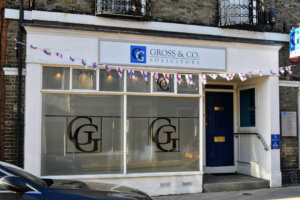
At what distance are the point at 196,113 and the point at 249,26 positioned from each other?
9.09ft

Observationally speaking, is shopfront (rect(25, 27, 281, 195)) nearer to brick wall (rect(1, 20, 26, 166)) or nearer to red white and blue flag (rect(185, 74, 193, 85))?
red white and blue flag (rect(185, 74, 193, 85))

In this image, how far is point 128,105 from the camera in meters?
8.65

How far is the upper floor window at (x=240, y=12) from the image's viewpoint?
9500mm

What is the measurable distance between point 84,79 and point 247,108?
16.7 ft

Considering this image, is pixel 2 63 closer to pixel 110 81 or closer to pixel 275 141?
pixel 110 81

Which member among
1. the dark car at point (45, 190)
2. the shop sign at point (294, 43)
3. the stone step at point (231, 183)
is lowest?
the stone step at point (231, 183)

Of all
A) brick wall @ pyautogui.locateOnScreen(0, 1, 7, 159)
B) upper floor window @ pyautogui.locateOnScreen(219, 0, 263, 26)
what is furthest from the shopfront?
upper floor window @ pyautogui.locateOnScreen(219, 0, 263, 26)

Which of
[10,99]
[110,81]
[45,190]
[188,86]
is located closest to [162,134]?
[188,86]

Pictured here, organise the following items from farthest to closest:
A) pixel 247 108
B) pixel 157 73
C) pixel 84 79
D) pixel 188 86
→ 1. pixel 247 108
2. pixel 188 86
3. pixel 157 73
4. pixel 84 79

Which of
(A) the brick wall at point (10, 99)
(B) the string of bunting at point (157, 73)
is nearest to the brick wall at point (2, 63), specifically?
(A) the brick wall at point (10, 99)

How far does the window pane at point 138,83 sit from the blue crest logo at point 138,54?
13.1 inches

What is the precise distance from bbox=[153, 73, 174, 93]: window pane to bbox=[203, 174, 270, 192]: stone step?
2.62 meters

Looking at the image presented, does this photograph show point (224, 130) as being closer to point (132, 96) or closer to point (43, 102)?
point (132, 96)

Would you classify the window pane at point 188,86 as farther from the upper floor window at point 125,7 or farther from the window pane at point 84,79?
the window pane at point 84,79
